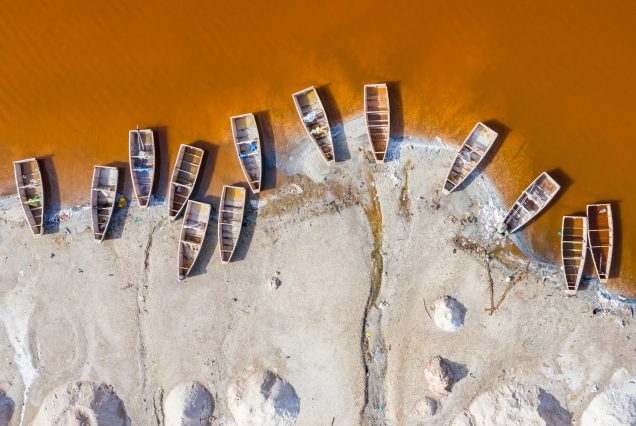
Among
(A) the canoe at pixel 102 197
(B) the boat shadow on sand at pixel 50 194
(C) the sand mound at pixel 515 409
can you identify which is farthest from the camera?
(B) the boat shadow on sand at pixel 50 194

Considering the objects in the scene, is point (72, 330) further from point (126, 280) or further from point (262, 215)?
point (262, 215)

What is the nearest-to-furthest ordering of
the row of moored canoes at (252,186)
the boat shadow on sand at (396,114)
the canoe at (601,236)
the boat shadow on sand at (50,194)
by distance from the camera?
1. the canoe at (601,236)
2. the row of moored canoes at (252,186)
3. the boat shadow on sand at (396,114)
4. the boat shadow on sand at (50,194)

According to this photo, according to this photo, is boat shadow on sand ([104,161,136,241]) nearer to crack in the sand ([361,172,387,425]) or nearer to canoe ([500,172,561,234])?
crack in the sand ([361,172,387,425])

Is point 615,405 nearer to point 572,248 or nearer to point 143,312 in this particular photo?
point 572,248

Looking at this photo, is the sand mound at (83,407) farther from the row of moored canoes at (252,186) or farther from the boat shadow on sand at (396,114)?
the boat shadow on sand at (396,114)

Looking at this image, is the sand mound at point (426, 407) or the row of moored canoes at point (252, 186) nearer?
the sand mound at point (426, 407)

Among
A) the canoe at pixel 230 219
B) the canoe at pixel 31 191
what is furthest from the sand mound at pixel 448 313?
the canoe at pixel 31 191
